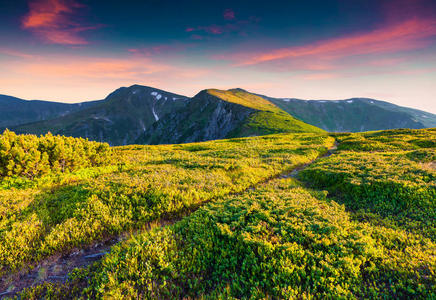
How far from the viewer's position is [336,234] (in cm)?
639

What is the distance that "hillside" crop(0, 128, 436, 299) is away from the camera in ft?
16.0

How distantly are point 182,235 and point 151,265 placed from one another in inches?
63.3

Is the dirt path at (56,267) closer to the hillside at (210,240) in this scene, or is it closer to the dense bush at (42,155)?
the hillside at (210,240)

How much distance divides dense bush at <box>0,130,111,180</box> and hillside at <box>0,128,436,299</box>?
0.17 meters

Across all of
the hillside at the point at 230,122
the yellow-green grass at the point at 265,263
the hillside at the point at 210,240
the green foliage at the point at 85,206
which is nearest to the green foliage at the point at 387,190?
the hillside at the point at 210,240

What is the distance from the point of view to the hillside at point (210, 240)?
4863mm

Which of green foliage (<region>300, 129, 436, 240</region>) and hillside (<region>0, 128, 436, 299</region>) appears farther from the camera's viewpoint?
green foliage (<region>300, 129, 436, 240</region>)

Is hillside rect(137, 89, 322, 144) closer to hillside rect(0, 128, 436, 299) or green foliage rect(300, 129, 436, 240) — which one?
green foliage rect(300, 129, 436, 240)

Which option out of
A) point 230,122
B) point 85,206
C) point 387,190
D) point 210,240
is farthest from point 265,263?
point 230,122

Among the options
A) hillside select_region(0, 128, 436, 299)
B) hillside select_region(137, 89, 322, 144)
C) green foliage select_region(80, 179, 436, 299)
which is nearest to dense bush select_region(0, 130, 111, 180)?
hillside select_region(0, 128, 436, 299)

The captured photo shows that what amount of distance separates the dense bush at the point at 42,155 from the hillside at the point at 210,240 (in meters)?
0.17

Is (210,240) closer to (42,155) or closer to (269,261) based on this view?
(269,261)

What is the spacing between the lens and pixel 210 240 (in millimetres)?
6520

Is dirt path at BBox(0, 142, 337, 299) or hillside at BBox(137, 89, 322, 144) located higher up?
hillside at BBox(137, 89, 322, 144)
